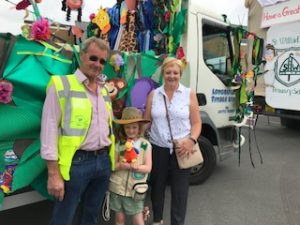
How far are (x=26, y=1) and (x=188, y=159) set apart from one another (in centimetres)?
200

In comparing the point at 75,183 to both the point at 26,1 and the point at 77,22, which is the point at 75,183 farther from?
the point at 77,22

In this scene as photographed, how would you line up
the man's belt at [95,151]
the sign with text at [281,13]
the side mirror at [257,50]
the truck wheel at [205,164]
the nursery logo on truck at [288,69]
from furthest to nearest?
1. the sign with text at [281,13]
2. the nursery logo on truck at [288,69]
3. the side mirror at [257,50]
4. the truck wheel at [205,164]
5. the man's belt at [95,151]

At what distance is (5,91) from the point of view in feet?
8.74

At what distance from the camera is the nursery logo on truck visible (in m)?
9.41

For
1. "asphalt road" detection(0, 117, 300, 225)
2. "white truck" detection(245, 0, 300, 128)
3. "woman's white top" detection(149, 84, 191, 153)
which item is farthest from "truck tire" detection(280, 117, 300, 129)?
"woman's white top" detection(149, 84, 191, 153)

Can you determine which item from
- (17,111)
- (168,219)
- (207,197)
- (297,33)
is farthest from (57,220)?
(297,33)

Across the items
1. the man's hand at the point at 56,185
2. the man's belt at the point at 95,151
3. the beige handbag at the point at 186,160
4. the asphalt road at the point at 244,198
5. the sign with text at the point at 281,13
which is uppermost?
the sign with text at the point at 281,13

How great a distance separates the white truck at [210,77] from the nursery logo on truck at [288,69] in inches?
170

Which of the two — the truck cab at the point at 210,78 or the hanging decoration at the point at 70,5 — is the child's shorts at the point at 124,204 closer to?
the truck cab at the point at 210,78

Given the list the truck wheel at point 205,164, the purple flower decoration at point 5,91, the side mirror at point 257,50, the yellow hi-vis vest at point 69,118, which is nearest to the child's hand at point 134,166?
the yellow hi-vis vest at point 69,118

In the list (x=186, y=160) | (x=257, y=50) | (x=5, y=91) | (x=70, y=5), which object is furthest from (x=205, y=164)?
(x=5, y=91)

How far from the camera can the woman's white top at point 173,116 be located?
3477 millimetres

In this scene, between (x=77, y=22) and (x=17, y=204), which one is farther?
(x=77, y=22)

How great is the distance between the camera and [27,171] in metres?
2.94
